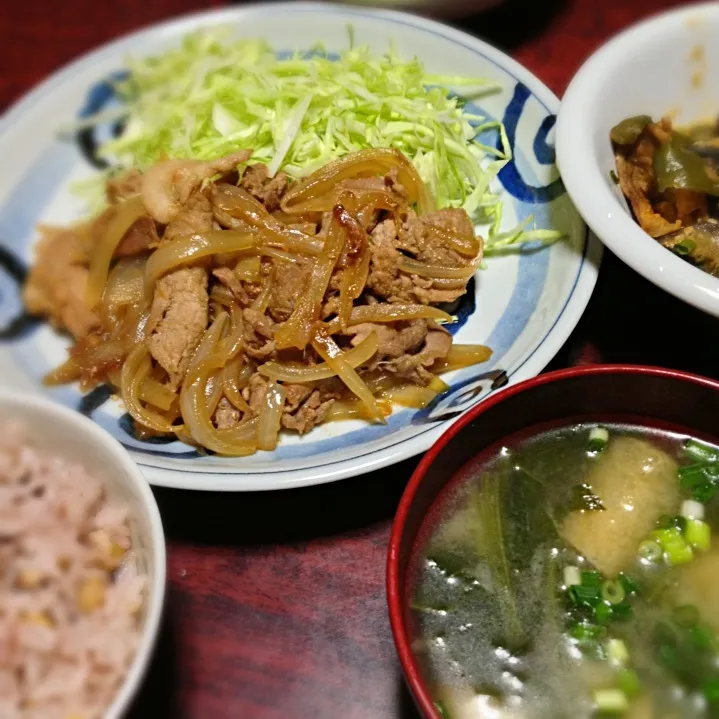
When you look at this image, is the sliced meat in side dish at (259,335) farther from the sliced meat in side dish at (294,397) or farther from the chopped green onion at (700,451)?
the chopped green onion at (700,451)

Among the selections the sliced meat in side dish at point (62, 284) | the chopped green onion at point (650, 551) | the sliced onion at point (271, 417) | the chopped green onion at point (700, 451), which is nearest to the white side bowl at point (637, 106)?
the chopped green onion at point (700, 451)

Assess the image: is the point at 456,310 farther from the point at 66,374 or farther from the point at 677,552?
the point at 66,374

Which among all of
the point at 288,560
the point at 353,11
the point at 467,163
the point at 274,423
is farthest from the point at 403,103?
the point at 288,560

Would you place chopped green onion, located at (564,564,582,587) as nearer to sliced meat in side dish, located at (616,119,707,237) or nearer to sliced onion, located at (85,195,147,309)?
sliced meat in side dish, located at (616,119,707,237)

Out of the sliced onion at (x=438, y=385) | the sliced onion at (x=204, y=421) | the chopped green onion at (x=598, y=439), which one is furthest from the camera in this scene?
the sliced onion at (x=438, y=385)

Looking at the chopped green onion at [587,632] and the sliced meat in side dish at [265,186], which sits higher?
the sliced meat in side dish at [265,186]

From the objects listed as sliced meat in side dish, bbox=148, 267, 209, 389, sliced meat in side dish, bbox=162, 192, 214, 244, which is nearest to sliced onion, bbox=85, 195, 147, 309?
sliced meat in side dish, bbox=162, 192, 214, 244
